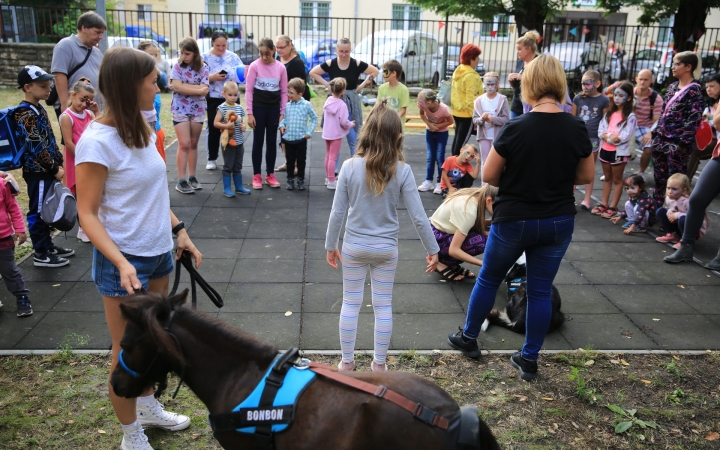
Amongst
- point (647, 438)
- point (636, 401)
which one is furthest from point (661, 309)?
point (647, 438)

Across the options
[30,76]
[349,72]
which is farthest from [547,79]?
[349,72]

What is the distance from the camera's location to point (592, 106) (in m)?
8.40

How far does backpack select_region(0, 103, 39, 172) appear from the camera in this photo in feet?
17.7

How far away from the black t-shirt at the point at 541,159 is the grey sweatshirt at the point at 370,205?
2.04 feet

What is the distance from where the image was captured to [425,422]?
221 centimetres

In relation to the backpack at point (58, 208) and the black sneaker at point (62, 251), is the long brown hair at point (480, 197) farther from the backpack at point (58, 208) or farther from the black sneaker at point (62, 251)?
the black sneaker at point (62, 251)

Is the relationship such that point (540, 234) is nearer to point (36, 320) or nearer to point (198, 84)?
point (36, 320)

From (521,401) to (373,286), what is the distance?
1.26 meters

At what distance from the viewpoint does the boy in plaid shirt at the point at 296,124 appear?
8.56 metres

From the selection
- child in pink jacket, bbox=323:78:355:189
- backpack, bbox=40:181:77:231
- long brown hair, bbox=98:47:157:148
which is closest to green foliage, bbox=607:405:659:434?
long brown hair, bbox=98:47:157:148

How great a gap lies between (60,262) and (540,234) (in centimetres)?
469

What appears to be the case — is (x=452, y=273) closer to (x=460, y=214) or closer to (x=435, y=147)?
(x=460, y=214)

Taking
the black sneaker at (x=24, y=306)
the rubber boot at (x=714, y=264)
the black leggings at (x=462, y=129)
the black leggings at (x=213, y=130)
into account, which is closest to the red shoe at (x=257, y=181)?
the black leggings at (x=213, y=130)

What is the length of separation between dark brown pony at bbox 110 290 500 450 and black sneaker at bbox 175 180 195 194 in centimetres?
619
